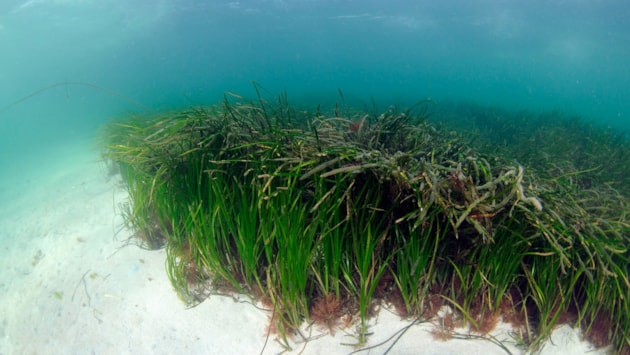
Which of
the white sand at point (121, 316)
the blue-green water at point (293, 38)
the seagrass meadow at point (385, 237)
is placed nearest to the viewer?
the seagrass meadow at point (385, 237)

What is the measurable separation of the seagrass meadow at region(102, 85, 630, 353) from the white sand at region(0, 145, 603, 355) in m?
0.13

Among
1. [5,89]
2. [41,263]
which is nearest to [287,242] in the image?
[41,263]

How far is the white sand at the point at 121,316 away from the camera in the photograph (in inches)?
89.1

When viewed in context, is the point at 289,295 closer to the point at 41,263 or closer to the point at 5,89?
the point at 41,263

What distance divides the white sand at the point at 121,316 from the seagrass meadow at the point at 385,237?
5.3 inches

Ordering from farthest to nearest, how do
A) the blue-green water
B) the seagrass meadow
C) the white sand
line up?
the blue-green water < the white sand < the seagrass meadow

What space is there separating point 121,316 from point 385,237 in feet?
8.66

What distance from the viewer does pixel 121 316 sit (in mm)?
2758

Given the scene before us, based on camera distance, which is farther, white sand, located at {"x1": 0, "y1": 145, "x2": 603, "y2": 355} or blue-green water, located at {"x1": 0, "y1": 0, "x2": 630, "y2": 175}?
A: blue-green water, located at {"x1": 0, "y1": 0, "x2": 630, "y2": 175}

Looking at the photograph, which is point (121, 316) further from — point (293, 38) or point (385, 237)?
point (293, 38)

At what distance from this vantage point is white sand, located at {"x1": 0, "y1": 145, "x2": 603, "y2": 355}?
226cm

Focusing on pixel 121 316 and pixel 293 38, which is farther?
pixel 293 38

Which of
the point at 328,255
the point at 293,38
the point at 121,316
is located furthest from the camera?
the point at 293,38

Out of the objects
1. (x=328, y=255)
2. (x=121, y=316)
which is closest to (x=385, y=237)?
(x=328, y=255)
